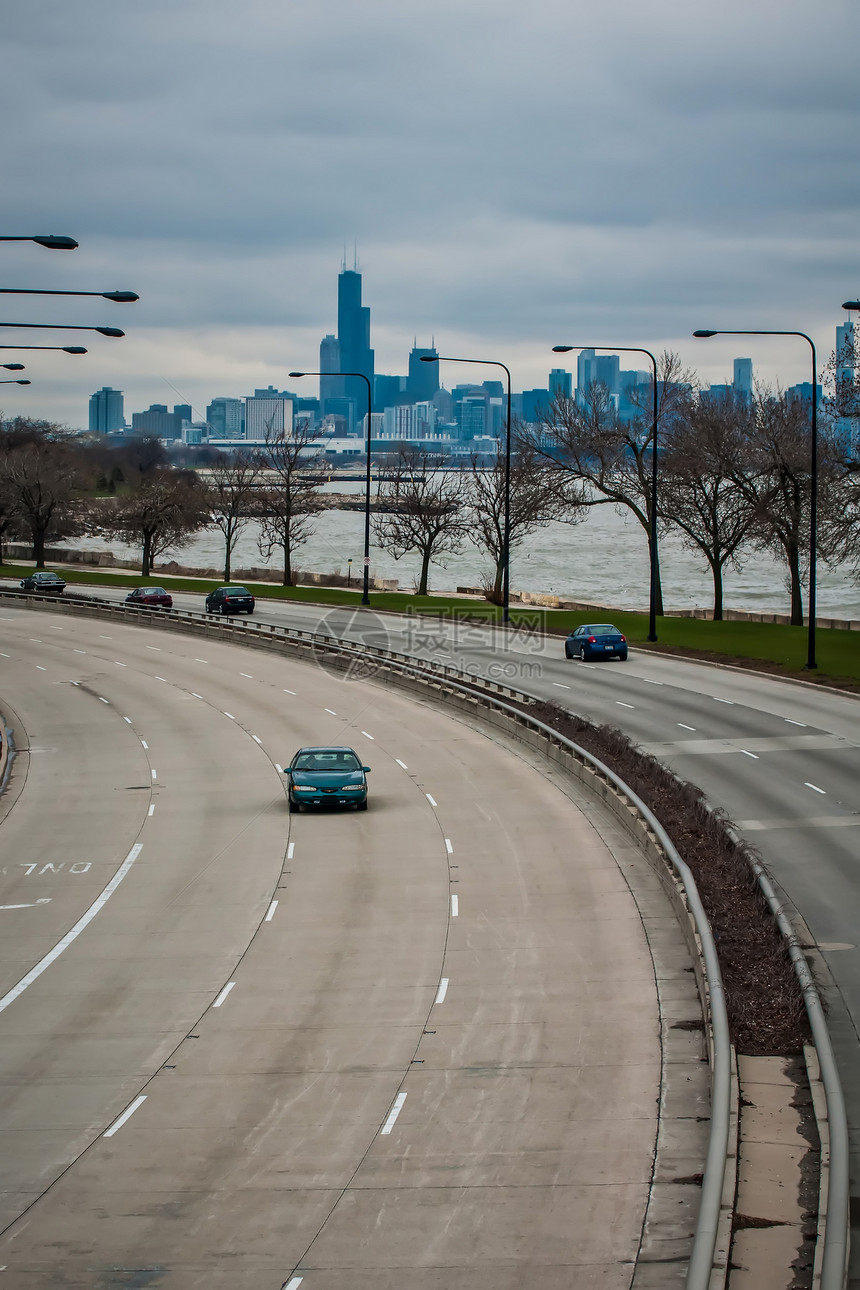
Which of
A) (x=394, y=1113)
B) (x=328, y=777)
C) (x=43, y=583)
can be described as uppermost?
(x=43, y=583)

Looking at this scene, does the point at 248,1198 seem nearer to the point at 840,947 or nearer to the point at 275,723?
the point at 840,947

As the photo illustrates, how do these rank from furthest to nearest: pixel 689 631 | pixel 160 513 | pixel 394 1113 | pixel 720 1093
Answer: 1. pixel 160 513
2. pixel 689 631
3. pixel 394 1113
4. pixel 720 1093

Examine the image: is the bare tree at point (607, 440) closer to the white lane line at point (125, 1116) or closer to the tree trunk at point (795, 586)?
the tree trunk at point (795, 586)

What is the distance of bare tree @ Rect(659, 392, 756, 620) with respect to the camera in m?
65.7

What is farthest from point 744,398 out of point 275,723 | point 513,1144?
point 513,1144

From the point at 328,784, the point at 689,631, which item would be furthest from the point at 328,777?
the point at 689,631

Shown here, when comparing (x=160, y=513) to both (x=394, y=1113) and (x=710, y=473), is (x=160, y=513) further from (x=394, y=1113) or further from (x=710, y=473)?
(x=394, y=1113)

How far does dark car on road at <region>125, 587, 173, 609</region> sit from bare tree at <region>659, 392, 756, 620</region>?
26.8m

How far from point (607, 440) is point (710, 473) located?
5618 millimetres

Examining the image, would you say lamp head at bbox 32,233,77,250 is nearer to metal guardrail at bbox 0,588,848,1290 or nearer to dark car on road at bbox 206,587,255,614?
metal guardrail at bbox 0,588,848,1290

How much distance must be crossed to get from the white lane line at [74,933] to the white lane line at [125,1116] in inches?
152

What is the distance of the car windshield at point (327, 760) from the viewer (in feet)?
95.8

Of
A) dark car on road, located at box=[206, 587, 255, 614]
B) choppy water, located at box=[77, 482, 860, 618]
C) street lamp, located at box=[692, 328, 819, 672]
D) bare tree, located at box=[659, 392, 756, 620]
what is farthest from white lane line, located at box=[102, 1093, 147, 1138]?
choppy water, located at box=[77, 482, 860, 618]

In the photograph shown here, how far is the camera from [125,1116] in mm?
13789
